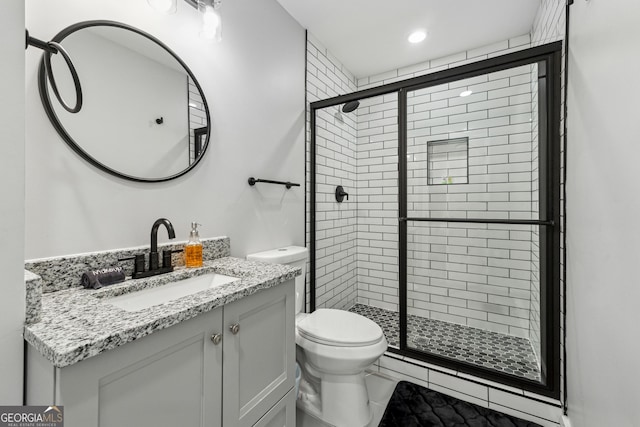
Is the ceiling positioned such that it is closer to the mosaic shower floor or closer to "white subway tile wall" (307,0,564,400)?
"white subway tile wall" (307,0,564,400)

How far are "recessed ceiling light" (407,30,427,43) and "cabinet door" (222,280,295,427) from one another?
90.1 inches

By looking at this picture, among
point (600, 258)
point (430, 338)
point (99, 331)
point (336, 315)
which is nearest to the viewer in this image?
point (99, 331)

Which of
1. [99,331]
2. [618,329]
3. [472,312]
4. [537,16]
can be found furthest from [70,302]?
[537,16]

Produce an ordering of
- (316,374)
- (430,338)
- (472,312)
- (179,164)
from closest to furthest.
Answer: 1. (179,164)
2. (316,374)
3. (430,338)
4. (472,312)

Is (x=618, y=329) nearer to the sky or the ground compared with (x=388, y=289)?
nearer to the sky

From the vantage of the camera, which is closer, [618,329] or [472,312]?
[618,329]

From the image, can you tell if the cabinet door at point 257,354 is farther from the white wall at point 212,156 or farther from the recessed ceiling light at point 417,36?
the recessed ceiling light at point 417,36

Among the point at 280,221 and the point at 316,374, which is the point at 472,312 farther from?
the point at 280,221

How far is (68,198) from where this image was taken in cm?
98

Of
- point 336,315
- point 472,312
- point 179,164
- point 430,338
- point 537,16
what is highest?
point 537,16

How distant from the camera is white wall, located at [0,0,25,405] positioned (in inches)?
24.8

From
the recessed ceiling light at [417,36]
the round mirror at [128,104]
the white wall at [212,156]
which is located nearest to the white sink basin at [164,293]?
the white wall at [212,156]

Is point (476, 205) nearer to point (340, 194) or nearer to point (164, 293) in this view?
point (340, 194)

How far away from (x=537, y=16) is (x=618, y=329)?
90.6 inches
